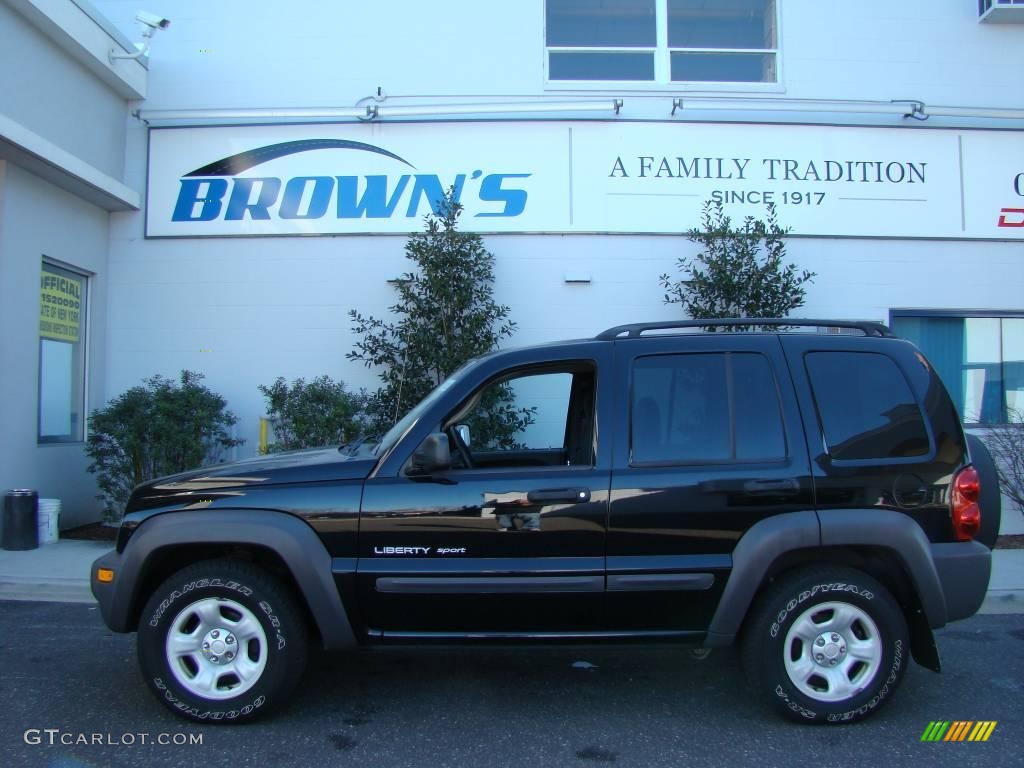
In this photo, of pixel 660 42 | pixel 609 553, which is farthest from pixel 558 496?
pixel 660 42

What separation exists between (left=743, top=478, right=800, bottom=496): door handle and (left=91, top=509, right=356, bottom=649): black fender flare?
1980 millimetres

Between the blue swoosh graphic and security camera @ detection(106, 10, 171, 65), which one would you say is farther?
the blue swoosh graphic

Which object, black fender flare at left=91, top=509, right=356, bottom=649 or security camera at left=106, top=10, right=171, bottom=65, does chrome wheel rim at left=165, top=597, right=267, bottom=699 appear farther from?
security camera at left=106, top=10, right=171, bottom=65

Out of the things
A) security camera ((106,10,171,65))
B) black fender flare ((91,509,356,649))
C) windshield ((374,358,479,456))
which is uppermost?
security camera ((106,10,171,65))

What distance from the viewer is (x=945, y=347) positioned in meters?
9.51

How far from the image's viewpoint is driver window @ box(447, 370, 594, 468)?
4871mm

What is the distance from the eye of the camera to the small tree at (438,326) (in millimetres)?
8352

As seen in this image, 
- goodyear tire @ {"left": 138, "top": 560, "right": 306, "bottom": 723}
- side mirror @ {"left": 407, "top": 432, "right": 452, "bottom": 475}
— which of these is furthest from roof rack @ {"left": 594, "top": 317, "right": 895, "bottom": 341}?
goodyear tire @ {"left": 138, "top": 560, "right": 306, "bottom": 723}

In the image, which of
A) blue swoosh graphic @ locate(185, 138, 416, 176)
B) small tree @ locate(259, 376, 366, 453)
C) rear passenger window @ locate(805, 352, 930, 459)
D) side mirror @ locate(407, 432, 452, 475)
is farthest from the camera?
blue swoosh graphic @ locate(185, 138, 416, 176)

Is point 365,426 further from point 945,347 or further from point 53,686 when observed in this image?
point 945,347

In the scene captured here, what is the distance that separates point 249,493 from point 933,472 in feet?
10.7

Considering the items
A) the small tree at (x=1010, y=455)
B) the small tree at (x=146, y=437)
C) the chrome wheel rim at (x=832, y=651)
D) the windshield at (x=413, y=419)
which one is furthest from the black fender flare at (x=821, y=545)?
the small tree at (x=146, y=437)

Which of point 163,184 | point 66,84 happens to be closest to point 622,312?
point 163,184

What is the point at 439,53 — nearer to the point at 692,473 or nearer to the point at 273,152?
the point at 273,152
